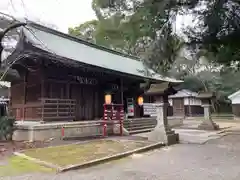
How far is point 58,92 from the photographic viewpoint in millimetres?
11570

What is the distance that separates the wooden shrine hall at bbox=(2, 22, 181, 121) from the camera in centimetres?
1028

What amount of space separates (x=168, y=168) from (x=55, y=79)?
309 inches

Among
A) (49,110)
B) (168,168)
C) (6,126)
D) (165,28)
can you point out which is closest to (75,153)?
(168,168)

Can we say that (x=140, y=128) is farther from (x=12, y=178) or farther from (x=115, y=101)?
(x=12, y=178)

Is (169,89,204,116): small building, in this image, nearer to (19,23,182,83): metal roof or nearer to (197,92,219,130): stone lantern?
(197,92,219,130): stone lantern

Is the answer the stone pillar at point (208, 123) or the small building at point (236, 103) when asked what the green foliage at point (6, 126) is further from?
the small building at point (236, 103)

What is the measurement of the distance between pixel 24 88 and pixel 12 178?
326 inches

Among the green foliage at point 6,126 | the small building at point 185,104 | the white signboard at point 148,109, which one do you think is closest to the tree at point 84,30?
the small building at point 185,104

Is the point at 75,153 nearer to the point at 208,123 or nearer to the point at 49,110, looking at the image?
the point at 49,110

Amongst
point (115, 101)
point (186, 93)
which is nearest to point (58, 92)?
point (115, 101)

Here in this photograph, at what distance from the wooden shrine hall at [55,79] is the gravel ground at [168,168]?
12.4 feet

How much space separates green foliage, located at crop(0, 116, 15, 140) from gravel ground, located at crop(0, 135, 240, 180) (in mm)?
5004

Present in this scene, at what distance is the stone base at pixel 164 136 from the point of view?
8829 millimetres

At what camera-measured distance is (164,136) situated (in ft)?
29.1
